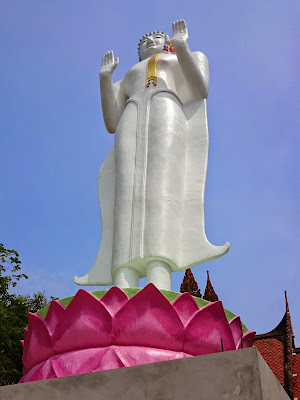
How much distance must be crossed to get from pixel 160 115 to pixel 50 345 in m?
2.37

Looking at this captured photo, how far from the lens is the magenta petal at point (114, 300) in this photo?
Result: 3.83m

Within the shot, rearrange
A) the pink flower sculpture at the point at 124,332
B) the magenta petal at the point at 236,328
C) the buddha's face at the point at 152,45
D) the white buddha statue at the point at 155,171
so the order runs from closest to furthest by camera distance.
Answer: the pink flower sculpture at the point at 124,332, the magenta petal at the point at 236,328, the white buddha statue at the point at 155,171, the buddha's face at the point at 152,45

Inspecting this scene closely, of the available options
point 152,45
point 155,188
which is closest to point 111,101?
point 152,45

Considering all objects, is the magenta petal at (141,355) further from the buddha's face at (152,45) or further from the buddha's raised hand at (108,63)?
the buddha's face at (152,45)

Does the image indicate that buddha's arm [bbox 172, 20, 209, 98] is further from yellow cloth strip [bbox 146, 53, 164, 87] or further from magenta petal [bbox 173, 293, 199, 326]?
magenta petal [bbox 173, 293, 199, 326]

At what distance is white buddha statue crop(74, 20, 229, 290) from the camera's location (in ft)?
15.5

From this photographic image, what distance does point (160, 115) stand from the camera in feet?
17.4

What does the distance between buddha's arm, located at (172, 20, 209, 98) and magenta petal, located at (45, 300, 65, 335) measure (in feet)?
8.60

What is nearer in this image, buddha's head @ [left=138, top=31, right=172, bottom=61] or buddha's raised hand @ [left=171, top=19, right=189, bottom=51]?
buddha's raised hand @ [left=171, top=19, right=189, bottom=51]

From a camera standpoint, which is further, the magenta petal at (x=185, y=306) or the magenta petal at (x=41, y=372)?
the magenta petal at (x=185, y=306)

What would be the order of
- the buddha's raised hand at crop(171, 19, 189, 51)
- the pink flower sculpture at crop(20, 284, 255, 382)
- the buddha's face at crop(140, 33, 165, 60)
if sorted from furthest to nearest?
the buddha's face at crop(140, 33, 165, 60), the buddha's raised hand at crop(171, 19, 189, 51), the pink flower sculpture at crop(20, 284, 255, 382)

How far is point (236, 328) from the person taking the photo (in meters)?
4.20

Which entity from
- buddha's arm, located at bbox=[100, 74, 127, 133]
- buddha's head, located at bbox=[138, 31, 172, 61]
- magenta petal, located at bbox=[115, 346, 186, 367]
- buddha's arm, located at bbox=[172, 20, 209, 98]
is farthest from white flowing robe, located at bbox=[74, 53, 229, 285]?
magenta petal, located at bbox=[115, 346, 186, 367]

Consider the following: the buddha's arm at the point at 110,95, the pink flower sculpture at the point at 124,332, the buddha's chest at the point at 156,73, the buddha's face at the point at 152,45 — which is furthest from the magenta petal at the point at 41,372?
the buddha's face at the point at 152,45
